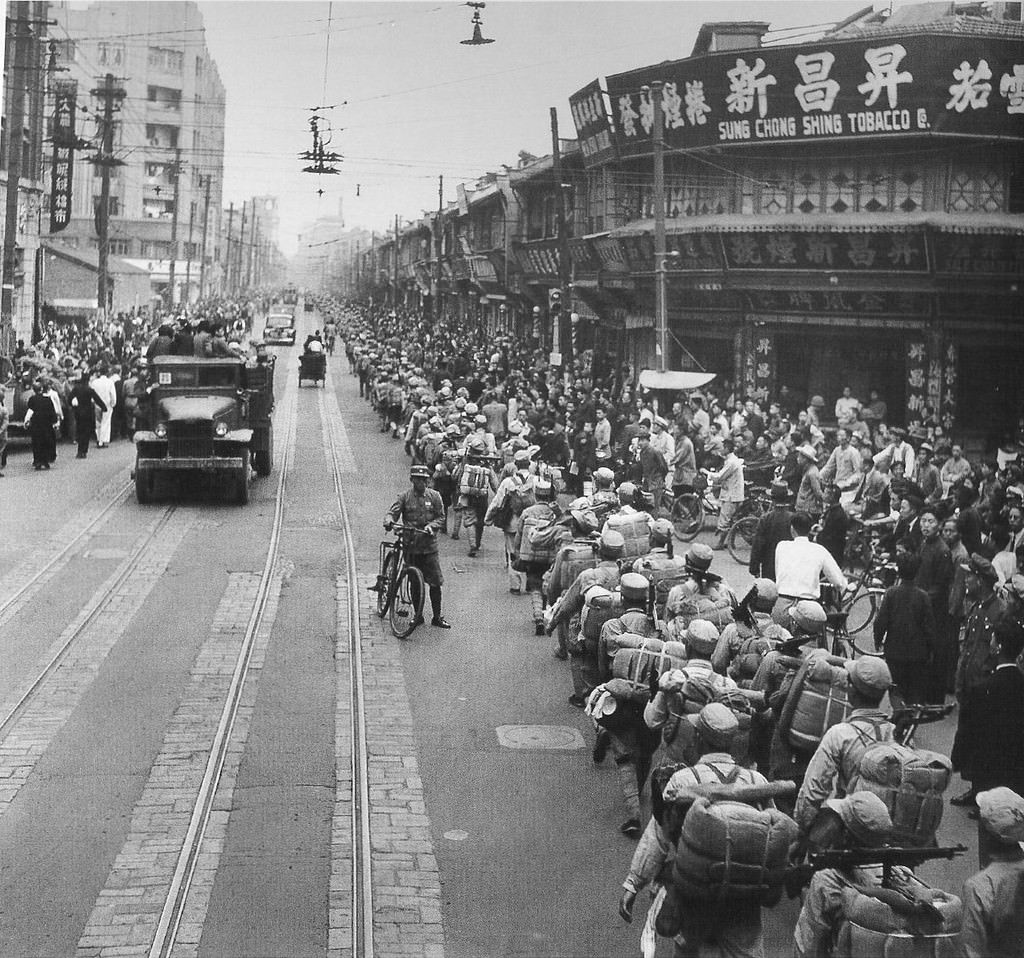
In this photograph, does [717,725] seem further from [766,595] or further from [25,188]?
[25,188]

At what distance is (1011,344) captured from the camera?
25.8m

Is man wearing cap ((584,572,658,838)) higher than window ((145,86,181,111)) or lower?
lower

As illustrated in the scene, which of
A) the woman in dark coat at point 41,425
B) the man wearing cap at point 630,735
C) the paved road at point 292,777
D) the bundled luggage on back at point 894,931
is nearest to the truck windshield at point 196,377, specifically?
the woman in dark coat at point 41,425

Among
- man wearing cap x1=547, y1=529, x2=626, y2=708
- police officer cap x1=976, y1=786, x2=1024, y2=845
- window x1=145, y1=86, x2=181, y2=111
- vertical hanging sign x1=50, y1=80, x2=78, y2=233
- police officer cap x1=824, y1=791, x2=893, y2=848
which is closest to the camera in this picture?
police officer cap x1=976, y1=786, x2=1024, y2=845

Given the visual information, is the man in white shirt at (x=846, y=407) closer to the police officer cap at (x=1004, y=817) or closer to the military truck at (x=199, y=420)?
the military truck at (x=199, y=420)

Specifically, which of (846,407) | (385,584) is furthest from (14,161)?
(385,584)

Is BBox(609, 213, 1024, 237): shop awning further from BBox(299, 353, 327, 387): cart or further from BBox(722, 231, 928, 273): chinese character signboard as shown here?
BBox(299, 353, 327, 387): cart

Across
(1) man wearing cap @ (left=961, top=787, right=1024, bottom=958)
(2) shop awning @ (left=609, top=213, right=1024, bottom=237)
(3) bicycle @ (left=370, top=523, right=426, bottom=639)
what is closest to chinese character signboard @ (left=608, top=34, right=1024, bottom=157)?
(2) shop awning @ (left=609, top=213, right=1024, bottom=237)

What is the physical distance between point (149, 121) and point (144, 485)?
64337 millimetres

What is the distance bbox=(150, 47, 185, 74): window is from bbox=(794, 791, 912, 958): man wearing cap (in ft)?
220

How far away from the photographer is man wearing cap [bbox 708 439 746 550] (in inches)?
769

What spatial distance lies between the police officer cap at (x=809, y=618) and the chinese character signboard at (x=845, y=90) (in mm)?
17162

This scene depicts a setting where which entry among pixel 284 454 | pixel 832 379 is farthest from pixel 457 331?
pixel 832 379

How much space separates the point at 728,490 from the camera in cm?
1967
